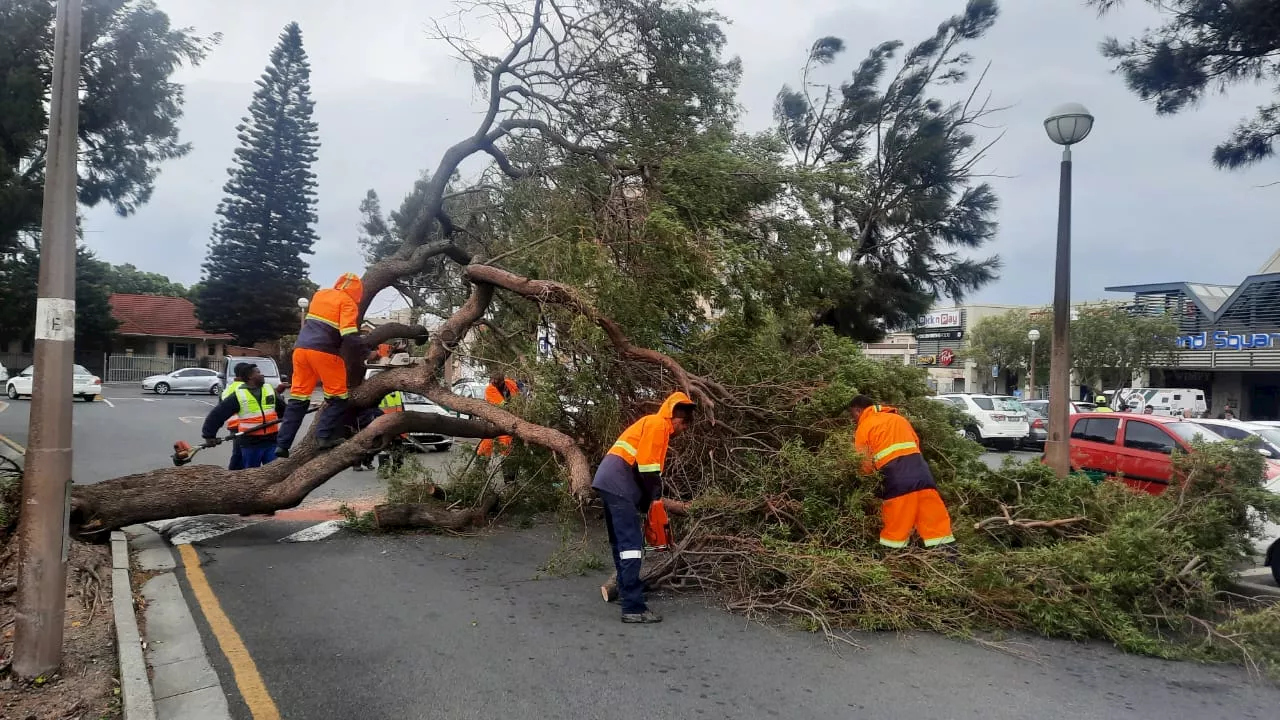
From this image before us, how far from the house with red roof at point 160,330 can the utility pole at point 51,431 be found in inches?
1764

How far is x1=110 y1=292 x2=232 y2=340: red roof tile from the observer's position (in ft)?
150

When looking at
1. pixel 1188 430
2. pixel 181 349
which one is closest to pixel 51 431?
pixel 1188 430

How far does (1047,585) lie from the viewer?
513 centimetres

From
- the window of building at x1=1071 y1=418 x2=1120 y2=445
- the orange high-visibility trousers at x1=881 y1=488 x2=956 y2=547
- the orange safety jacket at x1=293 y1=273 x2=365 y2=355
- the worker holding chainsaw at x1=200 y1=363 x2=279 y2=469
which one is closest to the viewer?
the orange high-visibility trousers at x1=881 y1=488 x2=956 y2=547

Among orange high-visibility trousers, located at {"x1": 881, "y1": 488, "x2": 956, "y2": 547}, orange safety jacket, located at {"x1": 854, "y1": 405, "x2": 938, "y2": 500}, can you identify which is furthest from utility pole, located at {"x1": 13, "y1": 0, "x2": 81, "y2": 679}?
orange high-visibility trousers, located at {"x1": 881, "y1": 488, "x2": 956, "y2": 547}

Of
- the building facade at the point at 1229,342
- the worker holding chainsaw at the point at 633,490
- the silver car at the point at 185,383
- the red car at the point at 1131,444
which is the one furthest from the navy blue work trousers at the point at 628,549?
the silver car at the point at 185,383

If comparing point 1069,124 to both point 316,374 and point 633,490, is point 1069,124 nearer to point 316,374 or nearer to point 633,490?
point 633,490

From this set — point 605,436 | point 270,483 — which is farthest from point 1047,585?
point 270,483

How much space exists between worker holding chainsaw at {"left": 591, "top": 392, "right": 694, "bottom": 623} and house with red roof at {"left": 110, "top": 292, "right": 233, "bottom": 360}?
1774 inches

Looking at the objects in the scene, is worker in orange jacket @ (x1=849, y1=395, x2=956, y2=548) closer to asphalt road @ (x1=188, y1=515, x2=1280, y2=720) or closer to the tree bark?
asphalt road @ (x1=188, y1=515, x2=1280, y2=720)

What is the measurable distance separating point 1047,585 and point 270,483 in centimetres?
632

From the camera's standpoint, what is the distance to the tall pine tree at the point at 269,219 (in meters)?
36.3

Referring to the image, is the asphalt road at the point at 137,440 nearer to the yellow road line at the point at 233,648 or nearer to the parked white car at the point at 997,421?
the yellow road line at the point at 233,648

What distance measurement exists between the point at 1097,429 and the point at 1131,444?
2.26ft
